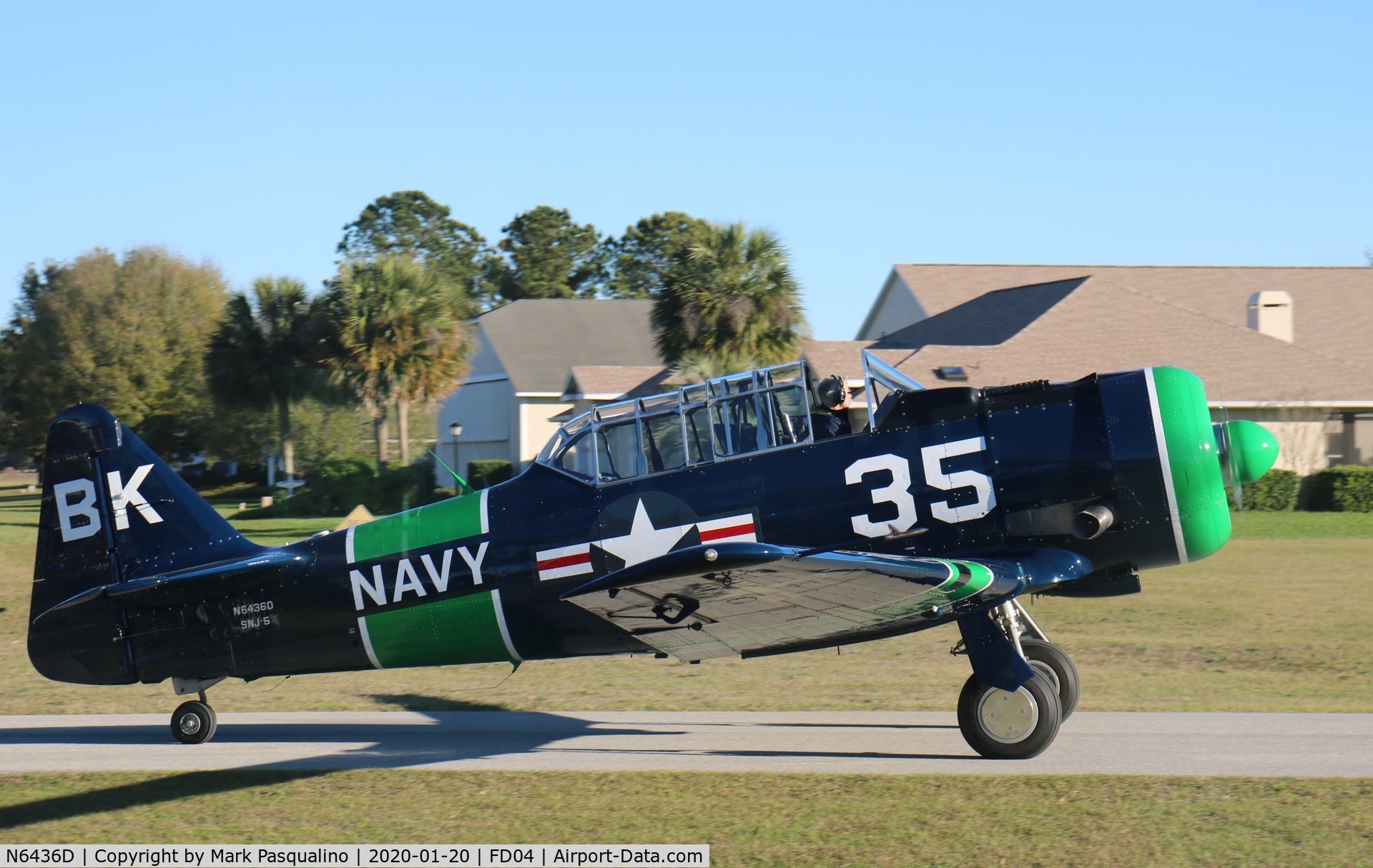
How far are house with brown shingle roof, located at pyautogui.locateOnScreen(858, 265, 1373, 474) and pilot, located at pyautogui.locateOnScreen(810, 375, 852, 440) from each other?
63.7 feet

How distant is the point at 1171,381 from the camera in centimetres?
827

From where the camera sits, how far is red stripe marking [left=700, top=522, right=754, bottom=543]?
8336 millimetres

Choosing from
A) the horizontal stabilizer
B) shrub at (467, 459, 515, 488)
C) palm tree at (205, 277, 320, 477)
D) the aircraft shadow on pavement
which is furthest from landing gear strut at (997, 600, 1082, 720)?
palm tree at (205, 277, 320, 477)

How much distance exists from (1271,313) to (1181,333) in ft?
18.5

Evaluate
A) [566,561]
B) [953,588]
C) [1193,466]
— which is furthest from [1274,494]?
[566,561]

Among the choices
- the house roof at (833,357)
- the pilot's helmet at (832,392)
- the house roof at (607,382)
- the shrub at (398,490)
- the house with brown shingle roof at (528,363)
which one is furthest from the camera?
the house with brown shingle roof at (528,363)

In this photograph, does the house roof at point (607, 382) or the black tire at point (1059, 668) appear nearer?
the black tire at point (1059, 668)

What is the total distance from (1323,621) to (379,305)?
28545 millimetres

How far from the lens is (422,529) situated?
9141 millimetres

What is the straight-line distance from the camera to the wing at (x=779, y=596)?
6476mm

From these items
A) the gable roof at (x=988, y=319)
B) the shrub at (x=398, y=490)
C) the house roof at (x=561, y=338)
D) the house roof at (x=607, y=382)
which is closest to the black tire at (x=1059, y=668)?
the gable roof at (x=988, y=319)

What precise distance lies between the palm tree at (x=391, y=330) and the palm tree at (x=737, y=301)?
919 centimetres
